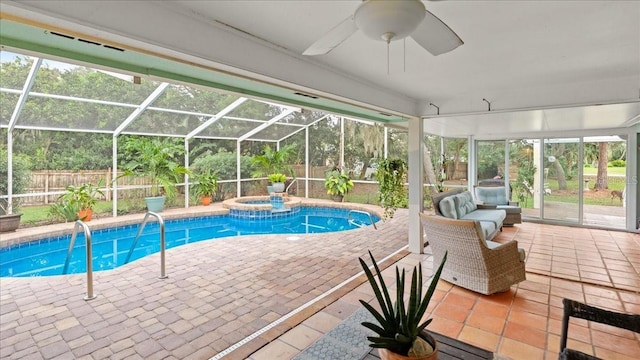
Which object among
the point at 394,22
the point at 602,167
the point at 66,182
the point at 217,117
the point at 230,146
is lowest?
the point at 66,182

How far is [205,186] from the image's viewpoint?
973cm

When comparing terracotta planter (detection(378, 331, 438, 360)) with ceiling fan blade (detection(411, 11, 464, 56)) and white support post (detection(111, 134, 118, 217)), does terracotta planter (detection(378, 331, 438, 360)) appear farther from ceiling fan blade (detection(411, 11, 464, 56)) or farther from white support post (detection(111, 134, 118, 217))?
white support post (detection(111, 134, 118, 217))

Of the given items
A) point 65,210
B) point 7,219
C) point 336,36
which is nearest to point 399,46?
point 336,36

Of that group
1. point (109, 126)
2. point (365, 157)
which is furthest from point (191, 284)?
point (365, 157)

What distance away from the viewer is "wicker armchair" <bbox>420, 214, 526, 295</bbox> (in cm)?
331

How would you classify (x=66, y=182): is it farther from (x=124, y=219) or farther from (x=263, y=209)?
(x=263, y=209)

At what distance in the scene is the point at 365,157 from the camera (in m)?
11.0

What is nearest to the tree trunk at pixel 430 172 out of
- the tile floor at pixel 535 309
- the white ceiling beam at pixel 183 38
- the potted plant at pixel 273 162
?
the tile floor at pixel 535 309

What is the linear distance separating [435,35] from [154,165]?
845 centimetres

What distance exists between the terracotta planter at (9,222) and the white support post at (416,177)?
7.90 meters

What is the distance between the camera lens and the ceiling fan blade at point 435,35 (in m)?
1.52

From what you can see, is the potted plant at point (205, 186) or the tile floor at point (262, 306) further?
the potted plant at point (205, 186)

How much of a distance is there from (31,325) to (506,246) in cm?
486

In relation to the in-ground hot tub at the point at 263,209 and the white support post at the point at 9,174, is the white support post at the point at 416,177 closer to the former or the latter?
the in-ground hot tub at the point at 263,209
